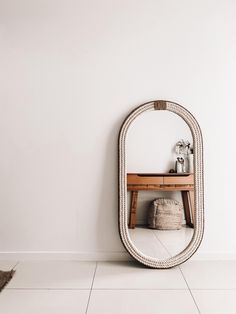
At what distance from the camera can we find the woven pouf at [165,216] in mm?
2322

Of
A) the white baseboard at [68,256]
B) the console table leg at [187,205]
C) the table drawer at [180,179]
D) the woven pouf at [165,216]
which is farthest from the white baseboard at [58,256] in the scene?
the table drawer at [180,179]

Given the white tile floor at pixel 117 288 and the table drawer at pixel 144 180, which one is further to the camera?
the table drawer at pixel 144 180

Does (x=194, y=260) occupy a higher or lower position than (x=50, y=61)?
lower

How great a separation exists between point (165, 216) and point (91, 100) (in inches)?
38.2

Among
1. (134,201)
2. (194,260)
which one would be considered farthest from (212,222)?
(134,201)

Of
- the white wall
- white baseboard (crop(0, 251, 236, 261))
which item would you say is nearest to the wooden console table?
the white wall

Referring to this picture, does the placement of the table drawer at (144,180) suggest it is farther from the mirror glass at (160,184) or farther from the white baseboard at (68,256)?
the white baseboard at (68,256)

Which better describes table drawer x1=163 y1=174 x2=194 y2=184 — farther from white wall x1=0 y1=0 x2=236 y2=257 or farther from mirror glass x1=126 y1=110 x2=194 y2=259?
white wall x1=0 y1=0 x2=236 y2=257

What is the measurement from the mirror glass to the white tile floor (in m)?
0.19

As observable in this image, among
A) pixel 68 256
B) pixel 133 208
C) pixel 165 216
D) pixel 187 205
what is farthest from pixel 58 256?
pixel 187 205

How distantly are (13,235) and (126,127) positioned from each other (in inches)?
43.8

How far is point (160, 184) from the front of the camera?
7.69ft

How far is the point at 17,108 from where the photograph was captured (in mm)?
2410

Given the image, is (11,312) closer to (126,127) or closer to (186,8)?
(126,127)
